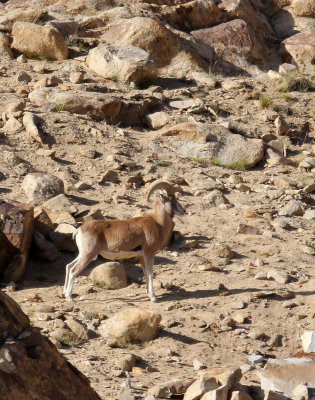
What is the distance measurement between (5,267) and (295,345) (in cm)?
438

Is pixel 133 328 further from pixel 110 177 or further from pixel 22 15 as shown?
pixel 22 15

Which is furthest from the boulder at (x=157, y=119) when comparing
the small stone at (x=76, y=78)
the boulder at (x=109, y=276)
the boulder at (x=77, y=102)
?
the boulder at (x=109, y=276)

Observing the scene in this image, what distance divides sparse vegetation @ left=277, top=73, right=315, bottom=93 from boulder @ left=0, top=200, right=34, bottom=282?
34.4 feet

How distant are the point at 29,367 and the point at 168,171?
10.6 m

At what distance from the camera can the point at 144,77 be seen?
18.7 meters

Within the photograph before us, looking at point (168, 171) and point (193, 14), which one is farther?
point (193, 14)

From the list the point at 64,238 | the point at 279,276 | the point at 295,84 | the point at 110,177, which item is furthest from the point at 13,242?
the point at 295,84

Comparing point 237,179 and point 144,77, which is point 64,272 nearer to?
point 237,179

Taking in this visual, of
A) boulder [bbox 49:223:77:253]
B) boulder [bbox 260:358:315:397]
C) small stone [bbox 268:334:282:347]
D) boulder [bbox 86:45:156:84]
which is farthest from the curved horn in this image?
boulder [bbox 86:45:156:84]

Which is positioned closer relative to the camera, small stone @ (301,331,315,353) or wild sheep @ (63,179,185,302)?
small stone @ (301,331,315,353)

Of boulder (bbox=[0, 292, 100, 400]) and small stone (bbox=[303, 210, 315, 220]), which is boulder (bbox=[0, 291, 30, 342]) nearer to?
boulder (bbox=[0, 292, 100, 400])

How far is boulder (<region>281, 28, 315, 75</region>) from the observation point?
2211 cm

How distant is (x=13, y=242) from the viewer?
11.0 m

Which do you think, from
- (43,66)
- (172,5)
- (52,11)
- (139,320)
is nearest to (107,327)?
(139,320)
